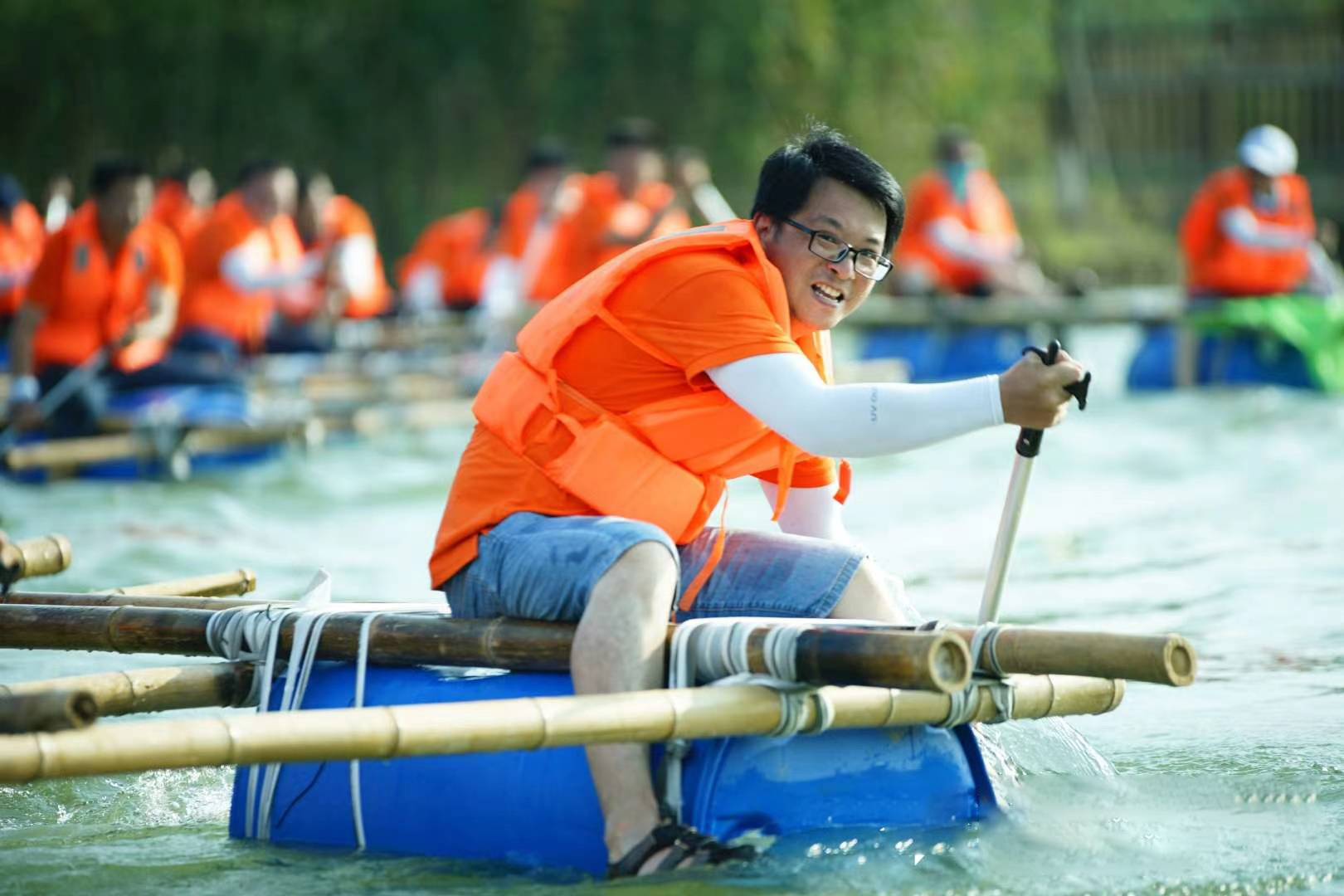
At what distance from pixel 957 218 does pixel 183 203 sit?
504 cm

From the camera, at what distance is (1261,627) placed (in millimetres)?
5586

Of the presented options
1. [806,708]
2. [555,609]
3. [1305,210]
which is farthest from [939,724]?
[1305,210]

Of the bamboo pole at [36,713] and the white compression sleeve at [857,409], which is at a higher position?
the white compression sleeve at [857,409]

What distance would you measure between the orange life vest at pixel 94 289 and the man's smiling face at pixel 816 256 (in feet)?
20.0

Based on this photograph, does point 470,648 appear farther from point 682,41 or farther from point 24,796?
point 682,41

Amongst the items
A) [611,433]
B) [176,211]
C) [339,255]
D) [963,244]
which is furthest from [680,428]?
[176,211]

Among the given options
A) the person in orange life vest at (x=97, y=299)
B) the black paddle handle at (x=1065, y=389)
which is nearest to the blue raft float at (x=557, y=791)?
the black paddle handle at (x=1065, y=389)

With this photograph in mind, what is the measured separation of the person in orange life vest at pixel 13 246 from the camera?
13320 mm

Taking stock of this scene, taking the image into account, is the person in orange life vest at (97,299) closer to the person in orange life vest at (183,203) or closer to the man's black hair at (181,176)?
the person in orange life vest at (183,203)

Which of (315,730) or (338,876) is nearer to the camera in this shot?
(315,730)

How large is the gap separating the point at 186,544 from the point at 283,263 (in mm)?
3239

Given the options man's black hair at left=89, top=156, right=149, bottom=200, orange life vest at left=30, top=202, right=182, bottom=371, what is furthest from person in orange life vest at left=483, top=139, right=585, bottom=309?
man's black hair at left=89, top=156, right=149, bottom=200

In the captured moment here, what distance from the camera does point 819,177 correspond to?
3.51 metres

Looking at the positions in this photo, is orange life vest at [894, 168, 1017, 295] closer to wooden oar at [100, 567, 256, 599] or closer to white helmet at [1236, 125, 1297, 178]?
white helmet at [1236, 125, 1297, 178]
